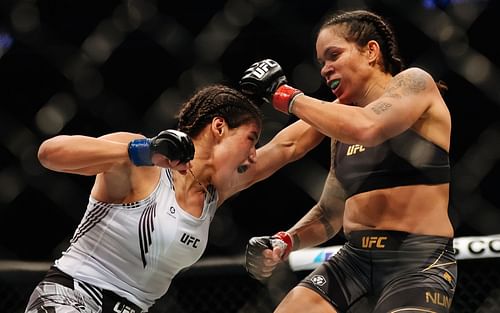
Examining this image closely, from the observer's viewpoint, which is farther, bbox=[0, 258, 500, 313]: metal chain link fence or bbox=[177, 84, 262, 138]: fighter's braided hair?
bbox=[0, 258, 500, 313]: metal chain link fence

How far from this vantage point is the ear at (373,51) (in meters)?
2.04

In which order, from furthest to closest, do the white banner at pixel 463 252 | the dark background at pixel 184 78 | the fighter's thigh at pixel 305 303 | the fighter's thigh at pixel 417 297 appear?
1. the dark background at pixel 184 78
2. the white banner at pixel 463 252
3. the fighter's thigh at pixel 305 303
4. the fighter's thigh at pixel 417 297

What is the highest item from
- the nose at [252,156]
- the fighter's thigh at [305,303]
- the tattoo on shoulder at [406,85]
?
the tattoo on shoulder at [406,85]

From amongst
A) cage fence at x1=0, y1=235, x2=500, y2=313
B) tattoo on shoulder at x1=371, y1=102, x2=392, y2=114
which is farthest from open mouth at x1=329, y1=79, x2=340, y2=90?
cage fence at x1=0, y1=235, x2=500, y2=313

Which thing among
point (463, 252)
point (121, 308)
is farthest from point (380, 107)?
point (463, 252)

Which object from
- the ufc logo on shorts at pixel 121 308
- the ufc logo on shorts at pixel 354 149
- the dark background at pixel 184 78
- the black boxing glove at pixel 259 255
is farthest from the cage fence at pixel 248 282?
the ufc logo on shorts at pixel 354 149

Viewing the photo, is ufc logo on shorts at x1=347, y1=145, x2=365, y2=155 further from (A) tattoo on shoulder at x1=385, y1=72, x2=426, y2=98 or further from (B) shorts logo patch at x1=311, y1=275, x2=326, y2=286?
(B) shorts logo patch at x1=311, y1=275, x2=326, y2=286

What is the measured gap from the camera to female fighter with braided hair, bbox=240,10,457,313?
5.86 ft

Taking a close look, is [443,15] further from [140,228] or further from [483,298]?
[140,228]

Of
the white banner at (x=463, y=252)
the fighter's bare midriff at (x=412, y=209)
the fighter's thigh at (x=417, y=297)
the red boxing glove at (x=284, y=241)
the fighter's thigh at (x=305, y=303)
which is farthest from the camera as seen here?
the white banner at (x=463, y=252)

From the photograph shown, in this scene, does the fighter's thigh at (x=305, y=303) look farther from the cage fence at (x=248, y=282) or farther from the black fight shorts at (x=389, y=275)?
the cage fence at (x=248, y=282)

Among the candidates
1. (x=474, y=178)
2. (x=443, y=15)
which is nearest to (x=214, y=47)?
(x=443, y=15)

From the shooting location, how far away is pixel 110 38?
3.56 meters

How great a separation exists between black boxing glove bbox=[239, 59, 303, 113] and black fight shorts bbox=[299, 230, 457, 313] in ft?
1.35
